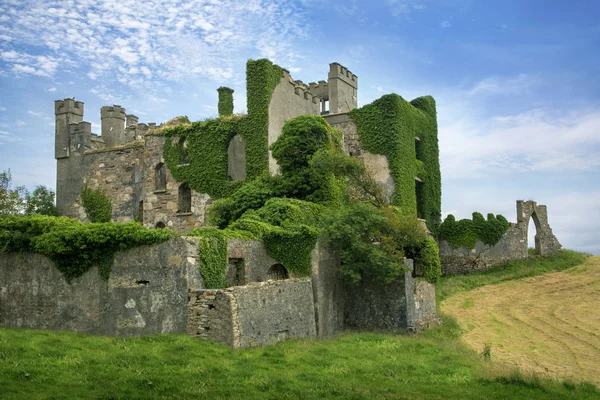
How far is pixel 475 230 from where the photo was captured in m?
39.9

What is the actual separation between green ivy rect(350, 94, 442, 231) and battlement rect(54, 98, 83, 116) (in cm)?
1795

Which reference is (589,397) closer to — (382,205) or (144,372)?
(144,372)

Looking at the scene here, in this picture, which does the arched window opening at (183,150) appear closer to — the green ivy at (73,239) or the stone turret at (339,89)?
the stone turret at (339,89)

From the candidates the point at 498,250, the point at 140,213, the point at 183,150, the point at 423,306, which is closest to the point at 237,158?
the point at 183,150

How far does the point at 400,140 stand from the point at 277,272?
50.4 feet

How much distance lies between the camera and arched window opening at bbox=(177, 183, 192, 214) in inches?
1335

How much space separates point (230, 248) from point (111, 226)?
3989 millimetres

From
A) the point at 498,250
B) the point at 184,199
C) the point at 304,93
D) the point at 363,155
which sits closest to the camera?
the point at 184,199

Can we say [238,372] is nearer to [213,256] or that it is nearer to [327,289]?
[213,256]

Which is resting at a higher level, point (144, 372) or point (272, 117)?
point (272, 117)

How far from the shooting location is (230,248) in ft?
68.7

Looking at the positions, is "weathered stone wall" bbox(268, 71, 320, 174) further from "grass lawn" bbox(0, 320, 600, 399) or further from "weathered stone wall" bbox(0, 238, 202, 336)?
"grass lawn" bbox(0, 320, 600, 399)

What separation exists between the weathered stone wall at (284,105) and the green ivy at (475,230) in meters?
12.0

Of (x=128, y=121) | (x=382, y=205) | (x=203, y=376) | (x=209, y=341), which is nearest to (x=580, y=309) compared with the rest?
(x=382, y=205)
